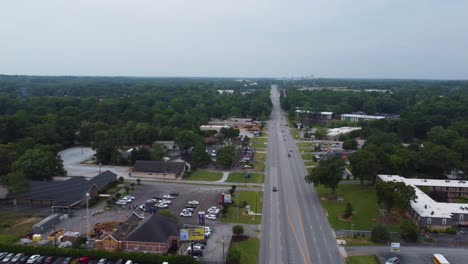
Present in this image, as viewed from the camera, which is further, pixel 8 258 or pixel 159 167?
pixel 159 167

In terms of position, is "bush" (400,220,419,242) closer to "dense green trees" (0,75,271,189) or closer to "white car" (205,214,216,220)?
"white car" (205,214,216,220)

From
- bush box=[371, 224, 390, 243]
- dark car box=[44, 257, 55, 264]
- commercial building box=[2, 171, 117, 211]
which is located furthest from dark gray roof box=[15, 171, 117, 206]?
bush box=[371, 224, 390, 243]

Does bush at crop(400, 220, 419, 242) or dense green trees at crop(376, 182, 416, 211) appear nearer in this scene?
bush at crop(400, 220, 419, 242)

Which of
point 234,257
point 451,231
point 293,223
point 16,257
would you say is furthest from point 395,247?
point 16,257

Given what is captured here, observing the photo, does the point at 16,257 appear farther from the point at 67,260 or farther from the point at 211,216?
the point at 211,216

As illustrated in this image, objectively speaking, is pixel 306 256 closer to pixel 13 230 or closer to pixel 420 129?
pixel 13 230

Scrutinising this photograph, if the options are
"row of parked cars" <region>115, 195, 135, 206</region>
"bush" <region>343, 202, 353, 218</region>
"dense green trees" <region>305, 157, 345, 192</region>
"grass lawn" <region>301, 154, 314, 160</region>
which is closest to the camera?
"bush" <region>343, 202, 353, 218</region>

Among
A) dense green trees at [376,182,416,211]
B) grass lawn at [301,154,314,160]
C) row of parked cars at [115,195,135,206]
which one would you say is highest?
dense green trees at [376,182,416,211]
